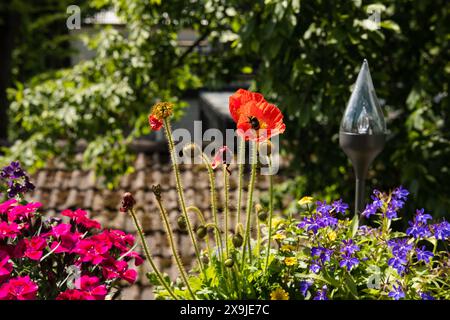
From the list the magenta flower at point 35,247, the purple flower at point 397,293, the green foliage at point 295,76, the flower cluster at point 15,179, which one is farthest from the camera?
the green foliage at point 295,76

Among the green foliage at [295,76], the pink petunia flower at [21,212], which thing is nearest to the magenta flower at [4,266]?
the pink petunia flower at [21,212]

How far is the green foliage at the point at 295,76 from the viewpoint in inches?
121

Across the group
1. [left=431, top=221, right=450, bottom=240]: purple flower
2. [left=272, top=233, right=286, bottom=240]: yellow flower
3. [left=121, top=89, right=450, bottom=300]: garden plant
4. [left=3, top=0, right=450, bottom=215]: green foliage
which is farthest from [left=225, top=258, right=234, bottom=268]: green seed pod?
[left=3, top=0, right=450, bottom=215]: green foliage

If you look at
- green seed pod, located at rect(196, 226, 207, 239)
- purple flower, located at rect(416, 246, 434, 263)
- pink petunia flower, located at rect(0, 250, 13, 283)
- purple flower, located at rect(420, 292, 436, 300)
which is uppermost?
green seed pod, located at rect(196, 226, 207, 239)

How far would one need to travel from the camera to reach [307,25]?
3119mm

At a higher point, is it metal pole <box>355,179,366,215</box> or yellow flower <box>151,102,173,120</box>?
yellow flower <box>151,102,173,120</box>

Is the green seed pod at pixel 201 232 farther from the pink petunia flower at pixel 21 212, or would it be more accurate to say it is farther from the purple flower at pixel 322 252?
the pink petunia flower at pixel 21 212

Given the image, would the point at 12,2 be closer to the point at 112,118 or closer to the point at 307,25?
the point at 112,118

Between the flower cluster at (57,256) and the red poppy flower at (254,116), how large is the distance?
1.40 feet

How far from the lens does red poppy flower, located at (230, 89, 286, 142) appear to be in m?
1.47

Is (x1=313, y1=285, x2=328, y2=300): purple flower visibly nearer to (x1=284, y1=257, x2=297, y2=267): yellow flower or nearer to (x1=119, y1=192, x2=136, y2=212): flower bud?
(x1=284, y1=257, x2=297, y2=267): yellow flower

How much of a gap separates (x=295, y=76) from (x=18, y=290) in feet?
6.27

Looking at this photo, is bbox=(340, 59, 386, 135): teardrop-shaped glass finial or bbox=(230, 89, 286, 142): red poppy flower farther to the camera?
bbox=(340, 59, 386, 135): teardrop-shaped glass finial

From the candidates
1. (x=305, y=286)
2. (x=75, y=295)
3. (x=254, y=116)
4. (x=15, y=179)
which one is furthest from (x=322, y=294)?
(x=15, y=179)
